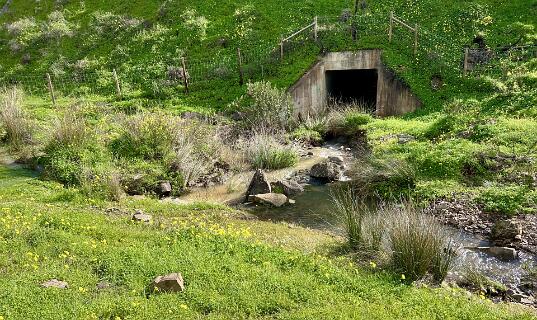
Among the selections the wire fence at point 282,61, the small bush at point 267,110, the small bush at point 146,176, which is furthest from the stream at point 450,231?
the wire fence at point 282,61

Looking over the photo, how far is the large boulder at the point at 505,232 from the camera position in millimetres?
10711

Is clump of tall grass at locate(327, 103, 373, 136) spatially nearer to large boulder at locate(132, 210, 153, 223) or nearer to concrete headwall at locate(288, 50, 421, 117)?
concrete headwall at locate(288, 50, 421, 117)

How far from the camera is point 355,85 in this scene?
26.1 metres

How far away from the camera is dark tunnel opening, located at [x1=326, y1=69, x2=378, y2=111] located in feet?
81.5

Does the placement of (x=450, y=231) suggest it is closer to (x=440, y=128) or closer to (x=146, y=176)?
(x=440, y=128)

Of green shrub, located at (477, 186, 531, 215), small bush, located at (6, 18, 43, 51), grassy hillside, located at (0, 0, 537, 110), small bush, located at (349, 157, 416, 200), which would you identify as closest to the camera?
green shrub, located at (477, 186, 531, 215)

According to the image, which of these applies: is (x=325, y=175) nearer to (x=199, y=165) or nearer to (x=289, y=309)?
(x=199, y=165)

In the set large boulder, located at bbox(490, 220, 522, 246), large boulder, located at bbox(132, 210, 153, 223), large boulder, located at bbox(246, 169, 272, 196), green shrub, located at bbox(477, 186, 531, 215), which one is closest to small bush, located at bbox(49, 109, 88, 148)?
large boulder, located at bbox(132, 210, 153, 223)

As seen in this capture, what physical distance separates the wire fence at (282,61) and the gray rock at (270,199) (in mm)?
10246

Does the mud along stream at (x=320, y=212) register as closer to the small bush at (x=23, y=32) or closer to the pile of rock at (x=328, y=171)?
the pile of rock at (x=328, y=171)

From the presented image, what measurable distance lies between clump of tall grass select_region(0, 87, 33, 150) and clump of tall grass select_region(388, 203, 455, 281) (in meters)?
14.4

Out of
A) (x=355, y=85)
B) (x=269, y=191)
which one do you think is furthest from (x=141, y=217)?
(x=355, y=85)

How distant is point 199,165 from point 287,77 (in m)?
8.43

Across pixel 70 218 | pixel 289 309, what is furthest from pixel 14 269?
pixel 289 309
